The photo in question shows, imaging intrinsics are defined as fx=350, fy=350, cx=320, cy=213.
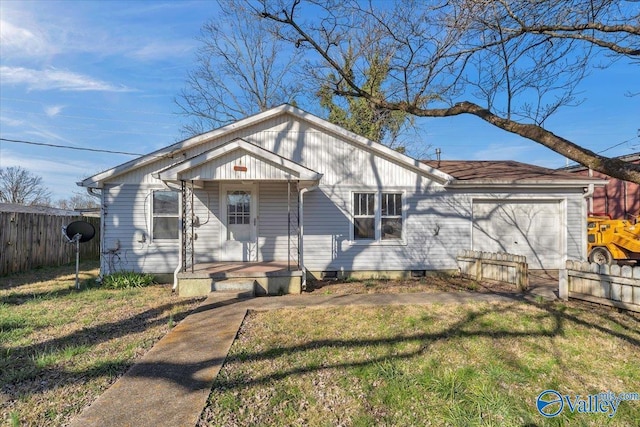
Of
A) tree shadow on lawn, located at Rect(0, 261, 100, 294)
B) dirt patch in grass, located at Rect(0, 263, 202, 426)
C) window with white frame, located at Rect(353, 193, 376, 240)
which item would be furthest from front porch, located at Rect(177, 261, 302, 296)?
tree shadow on lawn, located at Rect(0, 261, 100, 294)

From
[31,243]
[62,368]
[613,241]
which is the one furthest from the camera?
[613,241]

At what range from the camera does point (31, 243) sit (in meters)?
11.5

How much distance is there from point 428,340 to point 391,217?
521 centimetres

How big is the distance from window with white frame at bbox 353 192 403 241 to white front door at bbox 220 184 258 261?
2.79 metres

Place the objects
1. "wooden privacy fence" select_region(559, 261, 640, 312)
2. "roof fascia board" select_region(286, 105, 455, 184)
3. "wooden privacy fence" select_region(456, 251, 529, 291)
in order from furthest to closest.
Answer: "roof fascia board" select_region(286, 105, 455, 184) < "wooden privacy fence" select_region(456, 251, 529, 291) < "wooden privacy fence" select_region(559, 261, 640, 312)

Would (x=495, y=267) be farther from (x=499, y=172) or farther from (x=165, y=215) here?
(x=165, y=215)

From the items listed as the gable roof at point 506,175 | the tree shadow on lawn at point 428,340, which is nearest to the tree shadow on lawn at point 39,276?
the tree shadow on lawn at point 428,340

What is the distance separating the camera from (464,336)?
16.4ft

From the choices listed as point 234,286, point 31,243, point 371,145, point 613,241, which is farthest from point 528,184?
point 31,243

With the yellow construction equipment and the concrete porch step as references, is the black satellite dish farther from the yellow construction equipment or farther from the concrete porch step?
the yellow construction equipment

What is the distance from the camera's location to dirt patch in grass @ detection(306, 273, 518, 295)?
8008 millimetres

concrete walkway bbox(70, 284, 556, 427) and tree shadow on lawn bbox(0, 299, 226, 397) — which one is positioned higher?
concrete walkway bbox(70, 284, 556, 427)

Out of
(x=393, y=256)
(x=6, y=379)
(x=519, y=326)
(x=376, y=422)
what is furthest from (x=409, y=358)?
(x=393, y=256)

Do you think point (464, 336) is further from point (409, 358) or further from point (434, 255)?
point (434, 255)
